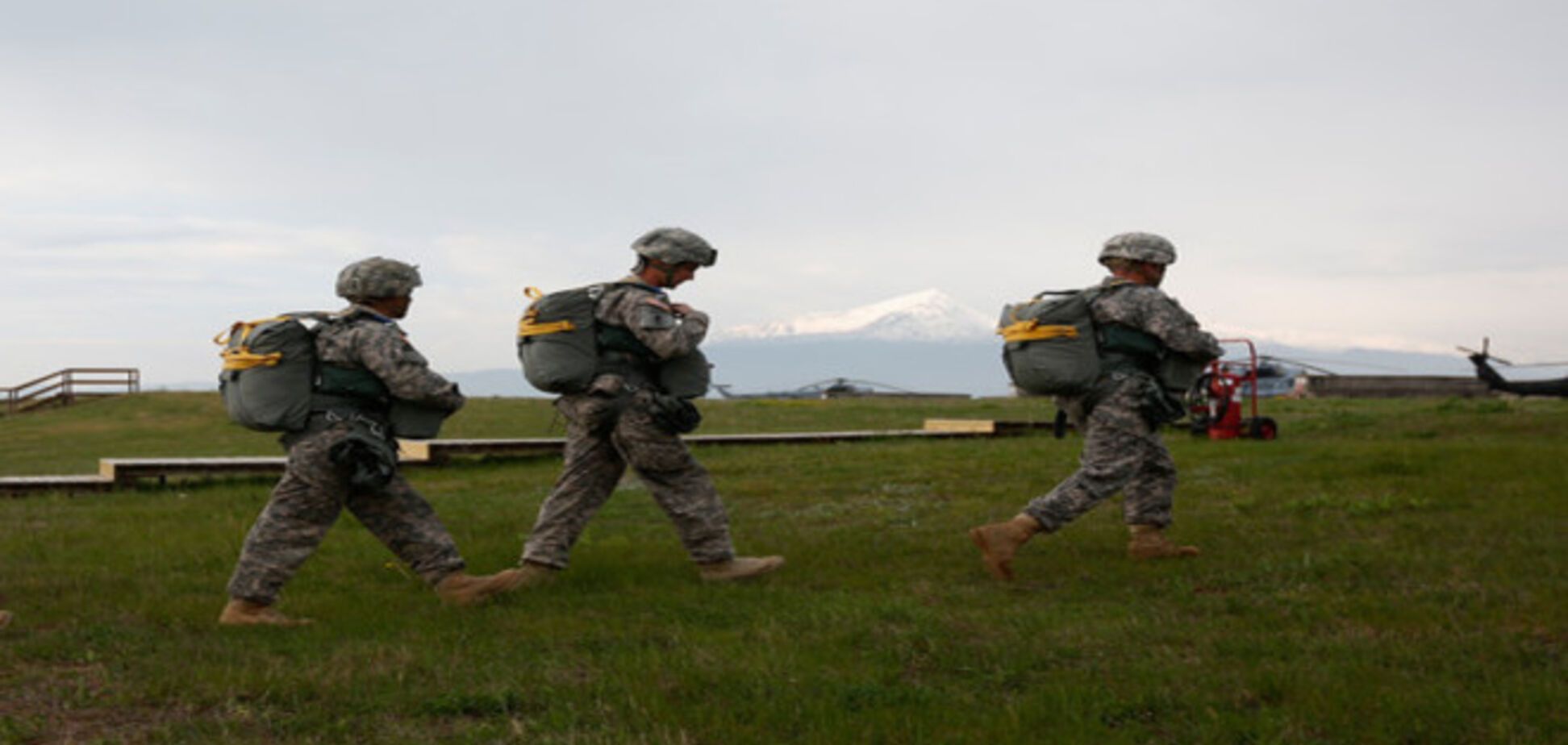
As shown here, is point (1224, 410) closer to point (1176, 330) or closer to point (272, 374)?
point (1176, 330)

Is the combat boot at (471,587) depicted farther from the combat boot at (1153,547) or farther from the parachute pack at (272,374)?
the combat boot at (1153,547)

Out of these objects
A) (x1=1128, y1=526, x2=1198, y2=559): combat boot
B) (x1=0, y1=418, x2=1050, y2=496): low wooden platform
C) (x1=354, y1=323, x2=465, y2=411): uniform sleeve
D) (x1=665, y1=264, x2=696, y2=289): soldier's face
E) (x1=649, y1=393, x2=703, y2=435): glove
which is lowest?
(x1=1128, y1=526, x2=1198, y2=559): combat boot

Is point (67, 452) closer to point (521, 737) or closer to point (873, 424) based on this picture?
point (873, 424)

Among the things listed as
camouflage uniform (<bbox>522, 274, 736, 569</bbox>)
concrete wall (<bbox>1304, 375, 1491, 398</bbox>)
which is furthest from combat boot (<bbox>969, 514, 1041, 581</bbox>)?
concrete wall (<bbox>1304, 375, 1491, 398</bbox>)

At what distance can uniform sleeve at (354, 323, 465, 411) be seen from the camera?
7766mm

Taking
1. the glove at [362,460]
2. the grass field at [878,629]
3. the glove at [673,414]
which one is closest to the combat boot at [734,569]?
the grass field at [878,629]

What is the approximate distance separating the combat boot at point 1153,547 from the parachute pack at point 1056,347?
3.29 feet

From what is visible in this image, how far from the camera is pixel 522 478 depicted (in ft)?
56.5

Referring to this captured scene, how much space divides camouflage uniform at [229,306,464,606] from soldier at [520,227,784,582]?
2.87 feet

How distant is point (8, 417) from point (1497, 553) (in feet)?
151

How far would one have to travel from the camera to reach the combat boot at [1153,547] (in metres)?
8.95

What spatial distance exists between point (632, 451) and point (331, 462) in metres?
1.71

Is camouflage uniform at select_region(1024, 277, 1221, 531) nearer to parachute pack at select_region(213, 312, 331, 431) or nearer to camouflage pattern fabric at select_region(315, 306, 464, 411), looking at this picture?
camouflage pattern fabric at select_region(315, 306, 464, 411)

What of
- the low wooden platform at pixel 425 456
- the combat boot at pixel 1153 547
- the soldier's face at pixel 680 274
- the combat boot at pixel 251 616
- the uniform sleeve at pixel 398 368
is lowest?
the combat boot at pixel 251 616
